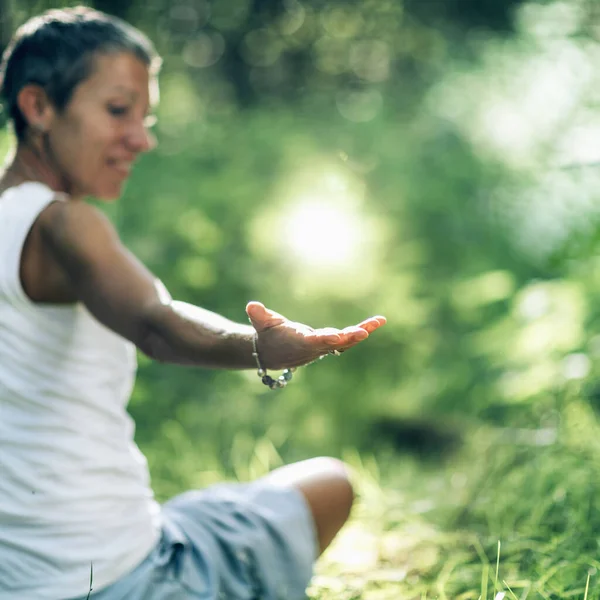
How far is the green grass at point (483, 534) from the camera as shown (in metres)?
1.98

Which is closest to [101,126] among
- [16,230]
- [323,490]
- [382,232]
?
[16,230]

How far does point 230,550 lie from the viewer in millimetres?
1702

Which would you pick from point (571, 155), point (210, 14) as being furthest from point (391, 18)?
point (571, 155)

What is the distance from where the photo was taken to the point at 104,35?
1664 millimetres

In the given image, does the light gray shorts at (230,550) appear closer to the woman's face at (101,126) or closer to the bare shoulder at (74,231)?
the bare shoulder at (74,231)

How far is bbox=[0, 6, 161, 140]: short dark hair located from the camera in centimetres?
164

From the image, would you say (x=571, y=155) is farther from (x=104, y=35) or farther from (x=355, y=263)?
(x=104, y=35)

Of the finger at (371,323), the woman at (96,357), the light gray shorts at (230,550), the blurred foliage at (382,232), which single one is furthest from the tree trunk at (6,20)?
the finger at (371,323)

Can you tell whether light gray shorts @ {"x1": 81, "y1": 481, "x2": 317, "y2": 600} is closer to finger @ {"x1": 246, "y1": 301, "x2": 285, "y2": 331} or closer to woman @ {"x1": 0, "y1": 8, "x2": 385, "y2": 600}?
woman @ {"x1": 0, "y1": 8, "x2": 385, "y2": 600}

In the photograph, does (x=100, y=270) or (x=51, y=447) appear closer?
(x=100, y=270)

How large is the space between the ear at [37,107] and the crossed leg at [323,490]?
927 mm

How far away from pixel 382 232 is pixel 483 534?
2.20 meters

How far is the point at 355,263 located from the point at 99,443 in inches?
106

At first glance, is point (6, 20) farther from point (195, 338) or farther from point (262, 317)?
point (262, 317)
